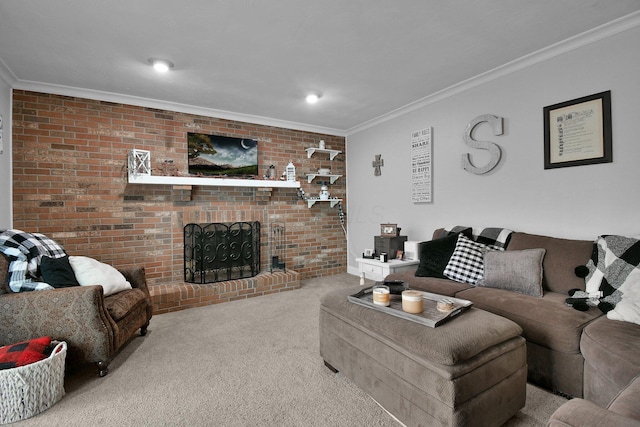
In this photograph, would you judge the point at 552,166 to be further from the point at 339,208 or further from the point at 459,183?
the point at 339,208

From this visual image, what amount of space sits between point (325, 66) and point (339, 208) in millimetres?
2523

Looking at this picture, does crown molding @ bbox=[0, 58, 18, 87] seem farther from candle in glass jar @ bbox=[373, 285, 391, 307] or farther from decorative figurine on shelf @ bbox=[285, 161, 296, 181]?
candle in glass jar @ bbox=[373, 285, 391, 307]

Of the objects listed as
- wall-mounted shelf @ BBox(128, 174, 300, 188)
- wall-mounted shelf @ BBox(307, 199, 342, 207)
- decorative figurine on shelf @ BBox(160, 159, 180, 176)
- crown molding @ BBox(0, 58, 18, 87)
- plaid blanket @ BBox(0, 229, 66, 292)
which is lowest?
A: plaid blanket @ BBox(0, 229, 66, 292)

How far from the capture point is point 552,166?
8.23 feet

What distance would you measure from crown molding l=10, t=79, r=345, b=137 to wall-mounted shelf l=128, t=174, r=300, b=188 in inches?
33.4

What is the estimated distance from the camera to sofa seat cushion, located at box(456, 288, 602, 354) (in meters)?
1.66

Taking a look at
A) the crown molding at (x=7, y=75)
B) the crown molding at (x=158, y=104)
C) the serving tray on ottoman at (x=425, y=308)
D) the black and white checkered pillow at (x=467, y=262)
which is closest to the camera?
the serving tray on ottoman at (x=425, y=308)

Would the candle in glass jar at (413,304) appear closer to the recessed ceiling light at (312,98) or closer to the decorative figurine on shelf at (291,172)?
the recessed ceiling light at (312,98)

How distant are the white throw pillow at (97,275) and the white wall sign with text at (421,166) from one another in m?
3.15

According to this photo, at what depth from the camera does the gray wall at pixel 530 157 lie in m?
2.16

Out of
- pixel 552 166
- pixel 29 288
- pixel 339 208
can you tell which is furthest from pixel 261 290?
pixel 552 166

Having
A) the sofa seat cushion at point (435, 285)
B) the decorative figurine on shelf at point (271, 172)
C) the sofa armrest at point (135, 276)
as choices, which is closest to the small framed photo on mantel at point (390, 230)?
the sofa seat cushion at point (435, 285)

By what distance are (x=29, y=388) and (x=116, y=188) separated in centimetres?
228

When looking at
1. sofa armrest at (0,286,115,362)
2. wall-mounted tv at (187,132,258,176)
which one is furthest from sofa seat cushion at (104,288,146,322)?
wall-mounted tv at (187,132,258,176)
